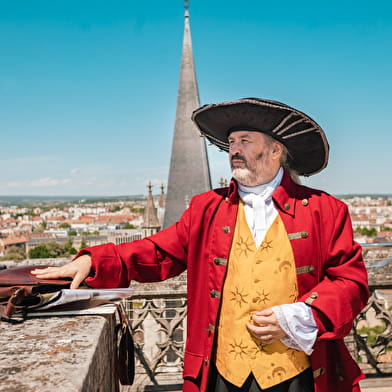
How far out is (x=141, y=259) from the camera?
2160mm

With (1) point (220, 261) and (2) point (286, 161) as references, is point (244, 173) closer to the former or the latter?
(2) point (286, 161)

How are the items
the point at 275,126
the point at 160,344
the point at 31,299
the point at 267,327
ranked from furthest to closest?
1. the point at 160,344
2. the point at 275,126
3. the point at 267,327
4. the point at 31,299

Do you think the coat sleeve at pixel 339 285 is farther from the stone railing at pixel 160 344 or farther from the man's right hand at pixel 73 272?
the stone railing at pixel 160 344

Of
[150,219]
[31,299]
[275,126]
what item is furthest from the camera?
[150,219]

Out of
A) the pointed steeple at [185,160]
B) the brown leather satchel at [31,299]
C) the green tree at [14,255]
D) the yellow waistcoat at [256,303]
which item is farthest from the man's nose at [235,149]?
the green tree at [14,255]

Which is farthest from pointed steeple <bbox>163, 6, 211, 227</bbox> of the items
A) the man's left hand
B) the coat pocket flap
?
the man's left hand

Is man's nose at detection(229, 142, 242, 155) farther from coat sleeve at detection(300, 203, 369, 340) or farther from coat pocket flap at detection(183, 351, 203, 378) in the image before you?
coat pocket flap at detection(183, 351, 203, 378)

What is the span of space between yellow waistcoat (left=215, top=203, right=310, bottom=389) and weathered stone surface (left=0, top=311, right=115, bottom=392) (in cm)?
50

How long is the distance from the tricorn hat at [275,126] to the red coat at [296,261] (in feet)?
A: 0.52

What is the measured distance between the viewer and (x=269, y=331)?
6.08 feet

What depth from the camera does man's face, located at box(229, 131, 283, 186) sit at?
2121mm

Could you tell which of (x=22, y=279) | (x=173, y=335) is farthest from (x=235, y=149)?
(x=173, y=335)

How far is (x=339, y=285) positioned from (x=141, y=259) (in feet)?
2.87

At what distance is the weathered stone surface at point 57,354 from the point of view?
1213 millimetres
